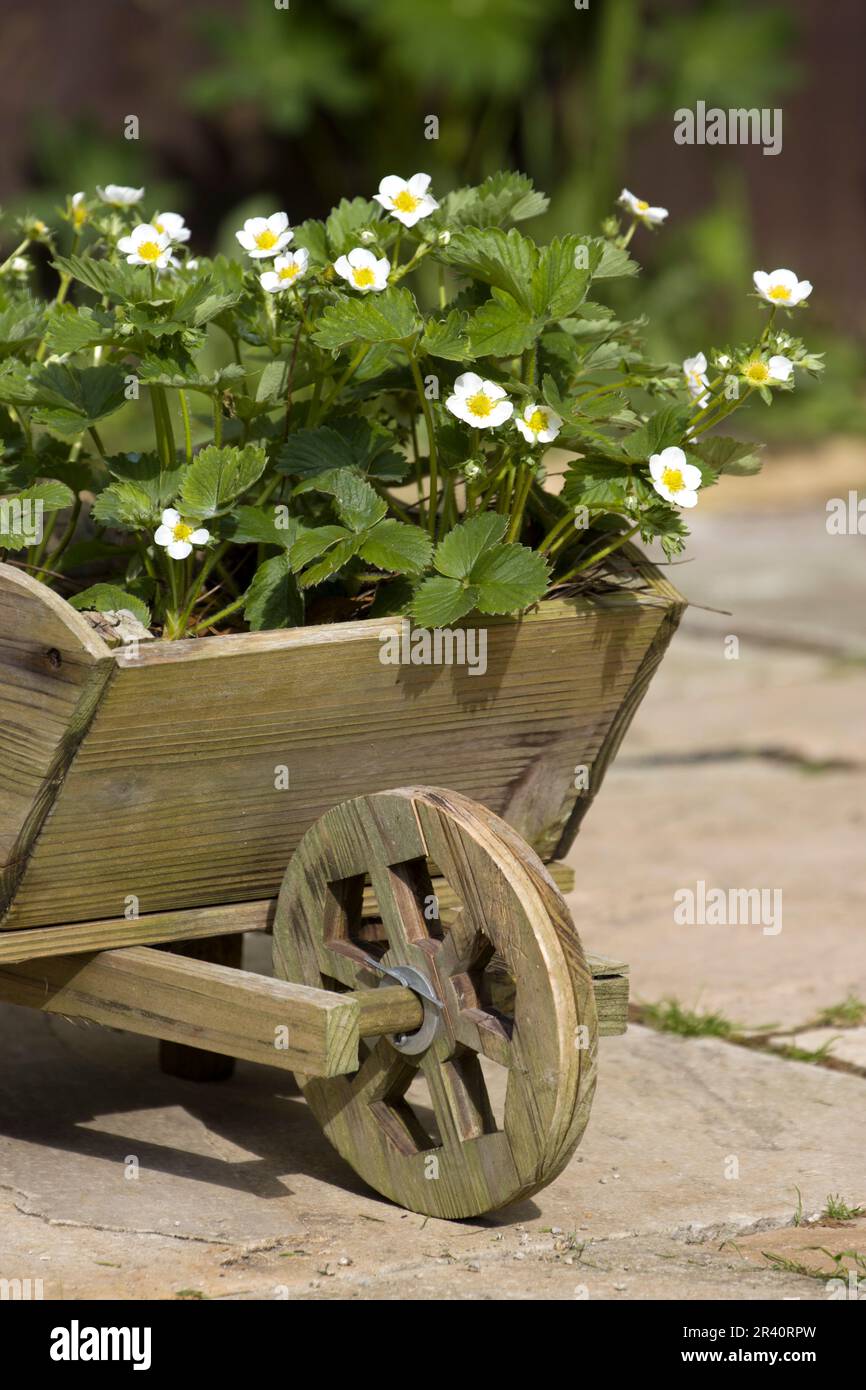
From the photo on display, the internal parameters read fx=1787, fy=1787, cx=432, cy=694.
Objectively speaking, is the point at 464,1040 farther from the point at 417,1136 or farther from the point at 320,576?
the point at 320,576

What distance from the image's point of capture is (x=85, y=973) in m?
2.04

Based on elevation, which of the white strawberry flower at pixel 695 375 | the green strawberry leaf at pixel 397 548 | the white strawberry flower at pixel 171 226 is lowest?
the green strawberry leaf at pixel 397 548

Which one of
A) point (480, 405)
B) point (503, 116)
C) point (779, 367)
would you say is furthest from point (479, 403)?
point (503, 116)

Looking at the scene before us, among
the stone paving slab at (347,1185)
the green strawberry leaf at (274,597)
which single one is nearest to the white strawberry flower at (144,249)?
the green strawberry leaf at (274,597)

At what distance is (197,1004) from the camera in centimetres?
196

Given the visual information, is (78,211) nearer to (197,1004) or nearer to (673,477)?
(673,477)

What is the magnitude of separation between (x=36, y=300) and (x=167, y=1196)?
1083mm

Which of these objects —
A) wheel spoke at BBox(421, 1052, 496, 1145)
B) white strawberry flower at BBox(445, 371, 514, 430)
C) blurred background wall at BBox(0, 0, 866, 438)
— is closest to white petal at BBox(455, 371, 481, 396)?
white strawberry flower at BBox(445, 371, 514, 430)

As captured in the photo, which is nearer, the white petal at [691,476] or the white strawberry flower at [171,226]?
the white petal at [691,476]

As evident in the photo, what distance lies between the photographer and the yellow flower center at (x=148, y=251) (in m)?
1.97

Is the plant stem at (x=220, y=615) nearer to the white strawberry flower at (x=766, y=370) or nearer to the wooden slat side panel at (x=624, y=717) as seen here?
the wooden slat side panel at (x=624, y=717)

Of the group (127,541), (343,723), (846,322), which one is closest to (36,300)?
(127,541)

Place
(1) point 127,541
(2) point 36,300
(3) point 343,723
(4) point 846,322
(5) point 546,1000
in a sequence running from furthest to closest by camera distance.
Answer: (4) point 846,322
(1) point 127,541
(2) point 36,300
(3) point 343,723
(5) point 546,1000

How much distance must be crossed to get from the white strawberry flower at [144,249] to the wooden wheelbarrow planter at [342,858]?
1.31 ft
